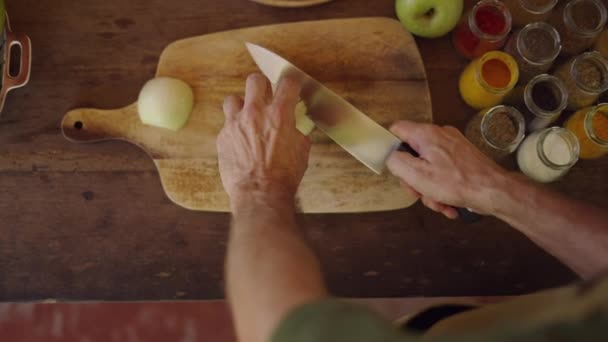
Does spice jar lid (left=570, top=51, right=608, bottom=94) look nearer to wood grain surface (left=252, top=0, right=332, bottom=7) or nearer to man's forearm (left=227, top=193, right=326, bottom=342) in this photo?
wood grain surface (left=252, top=0, right=332, bottom=7)

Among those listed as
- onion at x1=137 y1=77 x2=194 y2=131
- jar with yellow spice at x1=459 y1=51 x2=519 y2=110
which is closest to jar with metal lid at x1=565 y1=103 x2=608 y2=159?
jar with yellow spice at x1=459 y1=51 x2=519 y2=110

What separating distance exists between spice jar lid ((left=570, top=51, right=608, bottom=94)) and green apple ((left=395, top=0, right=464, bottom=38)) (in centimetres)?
25

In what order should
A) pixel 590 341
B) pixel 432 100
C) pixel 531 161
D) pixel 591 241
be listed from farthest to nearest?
pixel 432 100 < pixel 531 161 < pixel 591 241 < pixel 590 341

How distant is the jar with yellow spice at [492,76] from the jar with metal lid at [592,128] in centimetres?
14

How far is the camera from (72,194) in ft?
3.46

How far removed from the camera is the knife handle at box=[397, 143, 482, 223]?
3.14ft

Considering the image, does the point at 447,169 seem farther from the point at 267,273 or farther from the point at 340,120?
the point at 267,273

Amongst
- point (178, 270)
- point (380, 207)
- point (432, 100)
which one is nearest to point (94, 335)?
point (178, 270)

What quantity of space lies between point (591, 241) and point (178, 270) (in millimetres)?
737

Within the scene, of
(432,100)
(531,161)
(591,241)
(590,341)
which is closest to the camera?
(590,341)

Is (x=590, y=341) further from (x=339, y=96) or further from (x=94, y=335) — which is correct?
(x=94, y=335)

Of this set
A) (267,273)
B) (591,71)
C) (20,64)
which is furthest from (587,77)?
(20,64)

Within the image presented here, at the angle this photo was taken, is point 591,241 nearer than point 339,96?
Yes

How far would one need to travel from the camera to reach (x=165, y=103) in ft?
3.29
